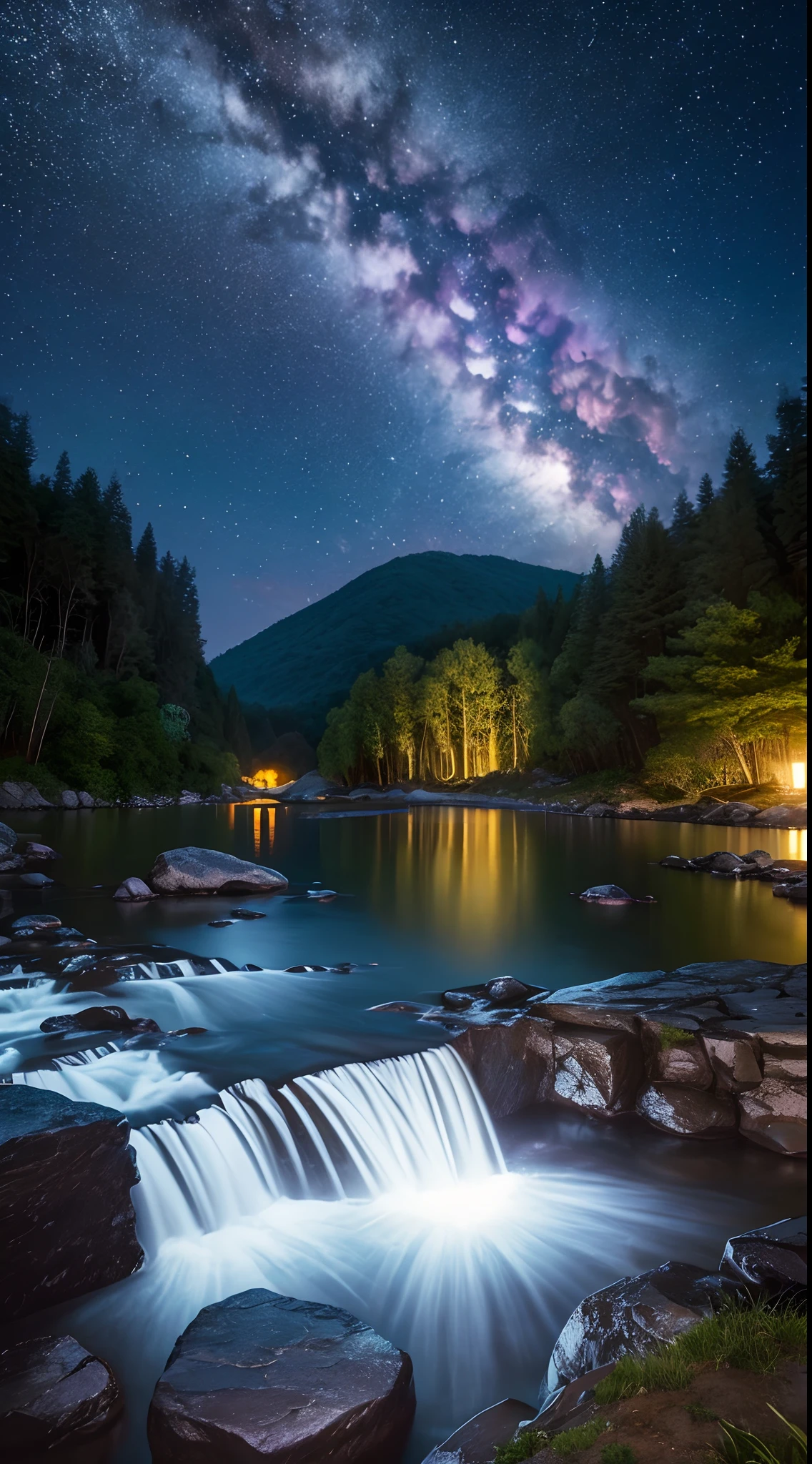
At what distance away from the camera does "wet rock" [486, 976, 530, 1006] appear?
733 cm

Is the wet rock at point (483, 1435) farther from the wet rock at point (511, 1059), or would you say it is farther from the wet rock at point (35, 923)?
the wet rock at point (35, 923)

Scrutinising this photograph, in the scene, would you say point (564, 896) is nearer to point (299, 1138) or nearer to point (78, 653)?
point (299, 1138)

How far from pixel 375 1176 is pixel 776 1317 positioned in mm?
2999

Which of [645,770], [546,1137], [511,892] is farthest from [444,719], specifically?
[546,1137]

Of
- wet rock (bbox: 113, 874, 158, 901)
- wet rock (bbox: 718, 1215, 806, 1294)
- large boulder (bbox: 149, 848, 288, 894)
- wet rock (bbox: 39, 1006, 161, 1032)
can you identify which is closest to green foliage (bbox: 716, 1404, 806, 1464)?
wet rock (bbox: 718, 1215, 806, 1294)

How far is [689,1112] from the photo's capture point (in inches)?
216

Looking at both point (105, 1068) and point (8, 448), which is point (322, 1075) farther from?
point (8, 448)

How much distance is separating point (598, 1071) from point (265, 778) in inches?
4577

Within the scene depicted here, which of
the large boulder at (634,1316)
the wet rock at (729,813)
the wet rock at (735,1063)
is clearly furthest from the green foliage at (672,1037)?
the wet rock at (729,813)

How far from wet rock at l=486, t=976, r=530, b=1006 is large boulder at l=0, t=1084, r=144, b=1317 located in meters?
4.12

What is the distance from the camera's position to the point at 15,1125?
3.63 metres

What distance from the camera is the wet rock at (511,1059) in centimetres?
585

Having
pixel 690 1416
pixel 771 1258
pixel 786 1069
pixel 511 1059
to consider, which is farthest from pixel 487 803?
pixel 690 1416

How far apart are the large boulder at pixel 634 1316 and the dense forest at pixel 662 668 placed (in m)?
17.4
